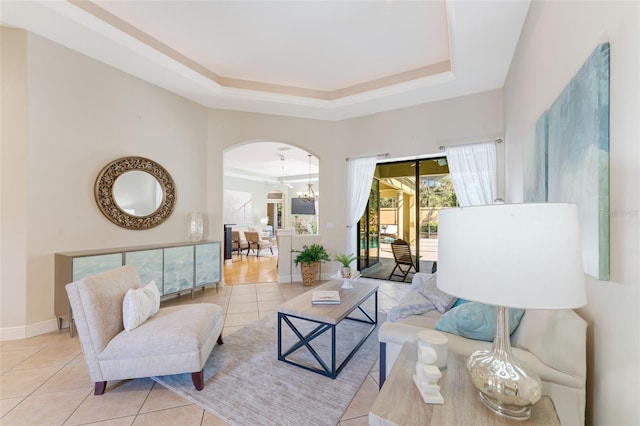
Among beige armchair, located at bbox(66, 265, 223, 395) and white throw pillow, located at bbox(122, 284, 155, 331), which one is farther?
white throw pillow, located at bbox(122, 284, 155, 331)

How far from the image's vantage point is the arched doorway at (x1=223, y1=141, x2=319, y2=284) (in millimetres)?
6824

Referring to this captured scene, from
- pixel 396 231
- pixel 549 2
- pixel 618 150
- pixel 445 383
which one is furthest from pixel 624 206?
pixel 396 231

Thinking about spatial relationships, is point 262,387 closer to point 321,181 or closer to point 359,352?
point 359,352

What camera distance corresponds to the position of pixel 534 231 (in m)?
0.79

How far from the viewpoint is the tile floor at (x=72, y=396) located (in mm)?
1731

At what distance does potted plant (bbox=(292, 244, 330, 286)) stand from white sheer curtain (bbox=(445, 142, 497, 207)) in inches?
98.2

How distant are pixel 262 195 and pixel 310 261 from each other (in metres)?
7.37

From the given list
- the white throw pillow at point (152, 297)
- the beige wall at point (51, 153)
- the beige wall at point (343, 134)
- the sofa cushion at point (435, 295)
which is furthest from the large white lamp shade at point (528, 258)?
the beige wall at point (51, 153)

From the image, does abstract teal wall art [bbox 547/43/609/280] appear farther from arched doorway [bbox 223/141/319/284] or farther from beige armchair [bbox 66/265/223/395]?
arched doorway [bbox 223/141/319/284]

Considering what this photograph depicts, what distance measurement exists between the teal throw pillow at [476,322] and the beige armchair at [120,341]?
178 centimetres

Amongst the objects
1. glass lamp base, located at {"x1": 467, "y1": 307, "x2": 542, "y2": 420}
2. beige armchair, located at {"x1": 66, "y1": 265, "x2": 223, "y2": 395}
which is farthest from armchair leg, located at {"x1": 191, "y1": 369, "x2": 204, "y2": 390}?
glass lamp base, located at {"x1": 467, "y1": 307, "x2": 542, "y2": 420}

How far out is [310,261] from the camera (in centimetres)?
487

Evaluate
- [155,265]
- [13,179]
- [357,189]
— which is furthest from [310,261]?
[13,179]

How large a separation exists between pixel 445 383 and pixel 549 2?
242 centimetres
